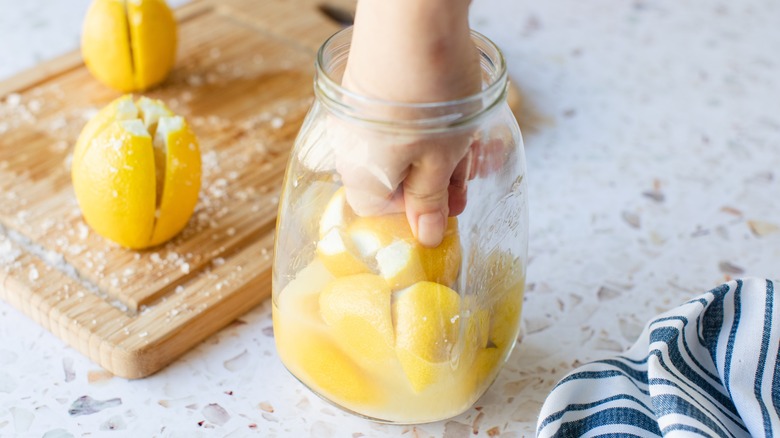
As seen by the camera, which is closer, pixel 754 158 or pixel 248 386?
pixel 248 386

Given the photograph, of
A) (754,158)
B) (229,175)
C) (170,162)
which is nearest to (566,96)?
(754,158)

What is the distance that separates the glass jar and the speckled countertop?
0.20ft

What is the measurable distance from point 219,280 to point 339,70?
0.26m

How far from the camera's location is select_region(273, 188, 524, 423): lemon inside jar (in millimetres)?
580

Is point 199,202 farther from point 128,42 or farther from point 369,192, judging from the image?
point 369,192

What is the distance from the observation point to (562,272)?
2.74ft

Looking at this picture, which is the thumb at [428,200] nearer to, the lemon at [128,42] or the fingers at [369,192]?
the fingers at [369,192]

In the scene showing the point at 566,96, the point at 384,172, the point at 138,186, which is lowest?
the point at 566,96

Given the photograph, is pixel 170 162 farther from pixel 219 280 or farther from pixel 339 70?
pixel 339 70

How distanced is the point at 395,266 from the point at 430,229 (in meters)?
0.04

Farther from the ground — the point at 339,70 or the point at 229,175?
the point at 339,70

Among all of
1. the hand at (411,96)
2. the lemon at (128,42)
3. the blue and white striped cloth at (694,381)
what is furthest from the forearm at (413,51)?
the lemon at (128,42)

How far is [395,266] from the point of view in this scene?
1.90 feet

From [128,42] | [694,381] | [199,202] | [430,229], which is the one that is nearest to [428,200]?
[430,229]
